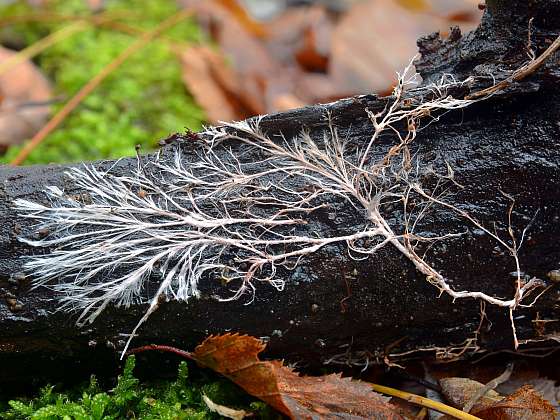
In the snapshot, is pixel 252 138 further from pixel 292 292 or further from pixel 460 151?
pixel 460 151

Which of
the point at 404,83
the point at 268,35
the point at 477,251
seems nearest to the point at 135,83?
the point at 268,35

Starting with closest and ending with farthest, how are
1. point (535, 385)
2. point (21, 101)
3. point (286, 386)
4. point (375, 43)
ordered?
1. point (286, 386)
2. point (535, 385)
3. point (21, 101)
4. point (375, 43)

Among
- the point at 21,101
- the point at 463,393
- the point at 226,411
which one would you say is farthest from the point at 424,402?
the point at 21,101

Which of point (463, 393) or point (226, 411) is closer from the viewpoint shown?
point (226, 411)

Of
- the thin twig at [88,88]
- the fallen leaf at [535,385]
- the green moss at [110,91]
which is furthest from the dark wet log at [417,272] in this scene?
the green moss at [110,91]

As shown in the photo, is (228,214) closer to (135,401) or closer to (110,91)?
(135,401)

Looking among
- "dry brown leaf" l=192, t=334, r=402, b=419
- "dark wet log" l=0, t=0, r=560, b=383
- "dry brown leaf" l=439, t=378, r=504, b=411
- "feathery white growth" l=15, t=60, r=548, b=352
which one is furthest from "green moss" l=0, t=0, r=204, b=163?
"dry brown leaf" l=439, t=378, r=504, b=411

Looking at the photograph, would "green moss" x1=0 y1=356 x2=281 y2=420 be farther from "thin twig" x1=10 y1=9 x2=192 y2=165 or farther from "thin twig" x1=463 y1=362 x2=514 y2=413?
"thin twig" x1=10 y1=9 x2=192 y2=165
